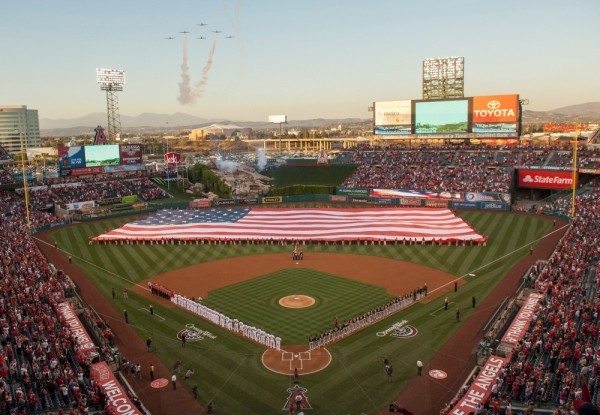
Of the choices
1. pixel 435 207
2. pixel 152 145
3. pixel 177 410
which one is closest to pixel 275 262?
pixel 177 410

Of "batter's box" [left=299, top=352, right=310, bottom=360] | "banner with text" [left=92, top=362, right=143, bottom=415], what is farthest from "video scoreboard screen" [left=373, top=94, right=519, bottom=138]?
"banner with text" [left=92, top=362, right=143, bottom=415]

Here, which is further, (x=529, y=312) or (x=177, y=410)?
(x=529, y=312)

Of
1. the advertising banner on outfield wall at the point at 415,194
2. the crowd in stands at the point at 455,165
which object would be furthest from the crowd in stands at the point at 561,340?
the crowd in stands at the point at 455,165

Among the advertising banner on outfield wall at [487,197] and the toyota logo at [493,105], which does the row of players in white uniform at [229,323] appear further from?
the toyota logo at [493,105]

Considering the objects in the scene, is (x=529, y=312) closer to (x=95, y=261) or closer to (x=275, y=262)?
(x=275, y=262)

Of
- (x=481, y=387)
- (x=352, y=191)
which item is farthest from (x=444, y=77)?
(x=481, y=387)

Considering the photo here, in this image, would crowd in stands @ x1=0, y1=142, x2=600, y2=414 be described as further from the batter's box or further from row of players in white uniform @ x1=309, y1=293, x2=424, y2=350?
the batter's box
